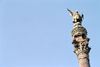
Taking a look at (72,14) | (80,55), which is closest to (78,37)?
(80,55)

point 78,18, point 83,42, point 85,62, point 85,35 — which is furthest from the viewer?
point 78,18

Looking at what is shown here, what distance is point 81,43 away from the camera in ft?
54.9

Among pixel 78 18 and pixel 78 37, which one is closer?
pixel 78 37

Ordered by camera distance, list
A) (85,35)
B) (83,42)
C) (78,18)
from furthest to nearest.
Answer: (78,18)
(85,35)
(83,42)

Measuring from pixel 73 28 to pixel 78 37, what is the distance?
4.26 ft

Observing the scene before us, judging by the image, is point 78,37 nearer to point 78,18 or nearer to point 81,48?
point 81,48

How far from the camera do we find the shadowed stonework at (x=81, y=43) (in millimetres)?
15994

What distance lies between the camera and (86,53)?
1639 centimetres

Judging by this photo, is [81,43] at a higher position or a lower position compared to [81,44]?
higher

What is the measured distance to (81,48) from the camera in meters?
16.5

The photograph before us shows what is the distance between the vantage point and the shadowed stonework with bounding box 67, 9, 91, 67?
16.0 metres

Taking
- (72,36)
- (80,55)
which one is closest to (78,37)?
(72,36)

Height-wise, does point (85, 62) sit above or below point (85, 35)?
below

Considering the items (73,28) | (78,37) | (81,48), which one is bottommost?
(81,48)
